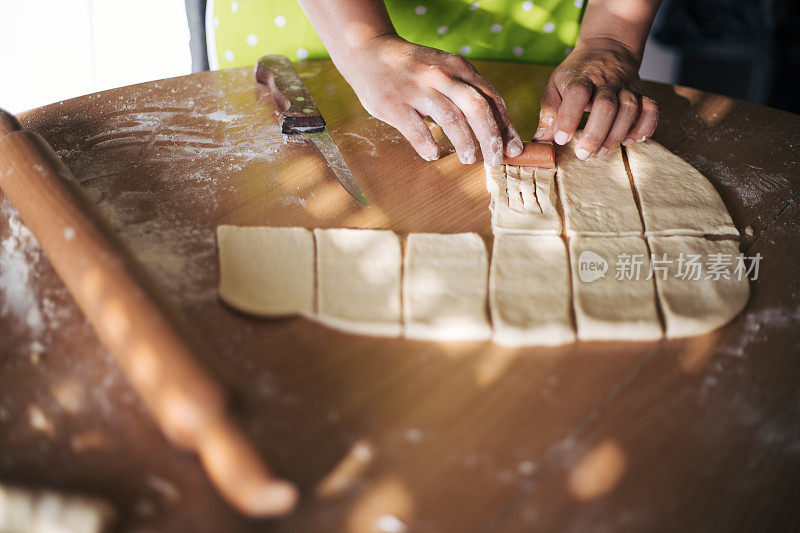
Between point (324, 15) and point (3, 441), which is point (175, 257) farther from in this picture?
point (324, 15)

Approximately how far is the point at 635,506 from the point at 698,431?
0.16m

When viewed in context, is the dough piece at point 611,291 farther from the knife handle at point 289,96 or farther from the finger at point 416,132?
the knife handle at point 289,96

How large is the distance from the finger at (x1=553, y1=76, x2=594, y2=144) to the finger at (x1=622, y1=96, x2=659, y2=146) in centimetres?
13

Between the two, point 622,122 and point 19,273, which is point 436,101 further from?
point 19,273

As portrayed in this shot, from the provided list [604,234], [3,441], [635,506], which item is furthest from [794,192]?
[3,441]

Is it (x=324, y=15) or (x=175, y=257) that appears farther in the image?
(x=324, y=15)

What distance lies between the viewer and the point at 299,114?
128cm

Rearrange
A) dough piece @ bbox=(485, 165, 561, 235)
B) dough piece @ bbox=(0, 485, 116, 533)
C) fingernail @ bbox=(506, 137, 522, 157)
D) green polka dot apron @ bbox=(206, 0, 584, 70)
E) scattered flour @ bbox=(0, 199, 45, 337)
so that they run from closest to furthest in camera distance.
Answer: dough piece @ bbox=(0, 485, 116, 533) → scattered flour @ bbox=(0, 199, 45, 337) → dough piece @ bbox=(485, 165, 561, 235) → fingernail @ bbox=(506, 137, 522, 157) → green polka dot apron @ bbox=(206, 0, 584, 70)

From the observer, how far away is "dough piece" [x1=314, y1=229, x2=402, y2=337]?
2.98 feet

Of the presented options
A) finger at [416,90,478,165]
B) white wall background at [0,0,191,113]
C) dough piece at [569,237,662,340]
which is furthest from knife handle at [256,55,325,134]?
white wall background at [0,0,191,113]

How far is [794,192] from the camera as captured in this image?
1.23 meters

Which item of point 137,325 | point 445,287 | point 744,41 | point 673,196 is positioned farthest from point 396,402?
point 744,41

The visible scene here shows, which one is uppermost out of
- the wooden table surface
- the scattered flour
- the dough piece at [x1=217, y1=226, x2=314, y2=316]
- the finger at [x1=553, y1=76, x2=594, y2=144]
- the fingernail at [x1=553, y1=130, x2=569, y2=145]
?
the finger at [x1=553, y1=76, x2=594, y2=144]

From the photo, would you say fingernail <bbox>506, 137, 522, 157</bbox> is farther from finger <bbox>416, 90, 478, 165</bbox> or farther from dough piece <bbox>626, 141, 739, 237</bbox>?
dough piece <bbox>626, 141, 739, 237</bbox>
